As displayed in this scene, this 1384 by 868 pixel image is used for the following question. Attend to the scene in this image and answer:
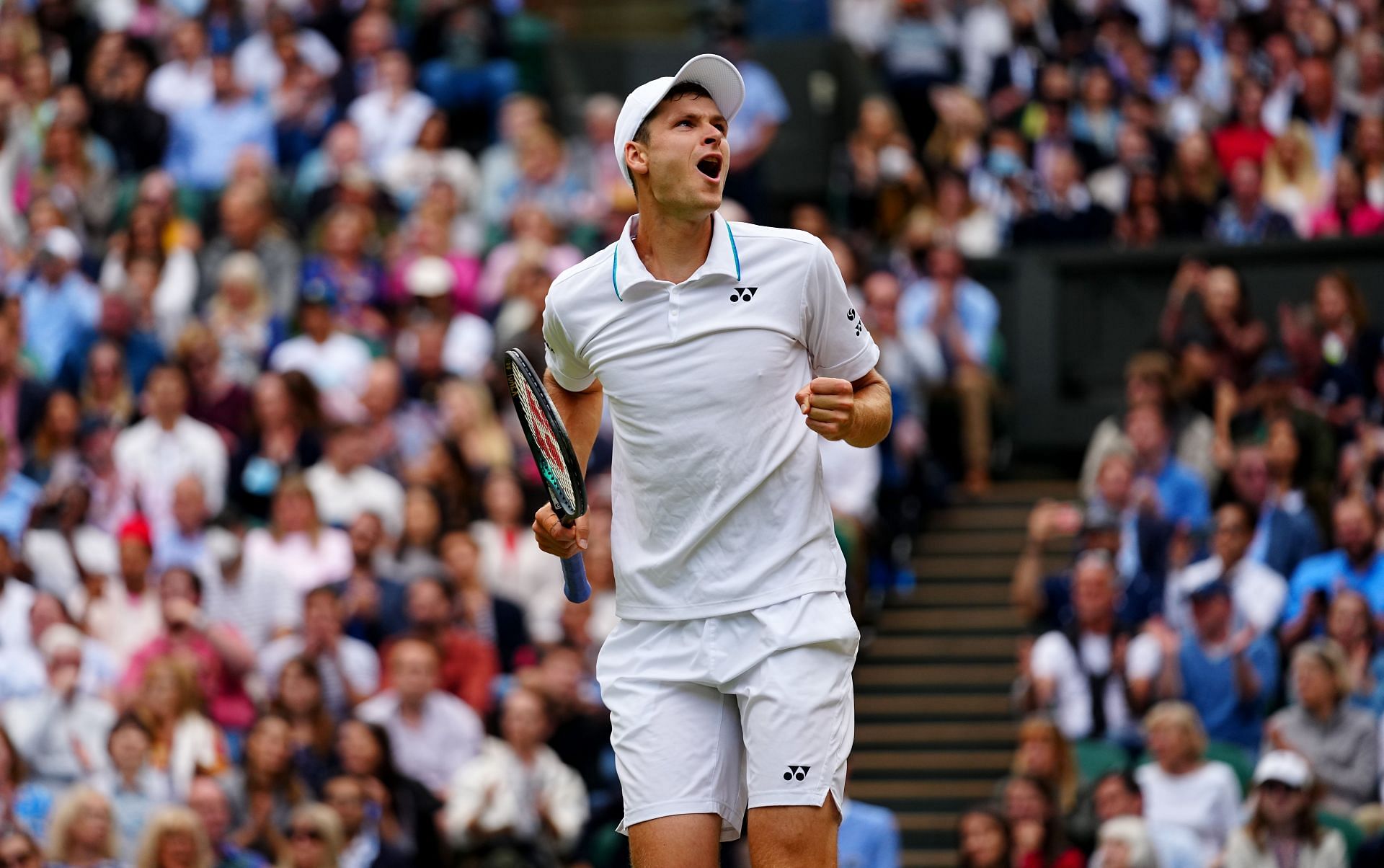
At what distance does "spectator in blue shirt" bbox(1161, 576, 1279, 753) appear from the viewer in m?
11.4

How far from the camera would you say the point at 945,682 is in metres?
13.4

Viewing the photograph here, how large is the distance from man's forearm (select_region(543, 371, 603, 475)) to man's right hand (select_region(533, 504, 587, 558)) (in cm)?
38

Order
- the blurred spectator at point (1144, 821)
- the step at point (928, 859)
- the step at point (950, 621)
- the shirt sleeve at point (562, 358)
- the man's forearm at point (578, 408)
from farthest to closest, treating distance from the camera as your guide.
Result: the step at point (950, 621) < the step at point (928, 859) < the blurred spectator at point (1144, 821) < the man's forearm at point (578, 408) < the shirt sleeve at point (562, 358)

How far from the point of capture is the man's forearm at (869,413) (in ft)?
18.8

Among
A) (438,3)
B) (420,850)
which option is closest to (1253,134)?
(438,3)

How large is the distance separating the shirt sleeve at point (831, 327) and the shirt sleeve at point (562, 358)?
607mm

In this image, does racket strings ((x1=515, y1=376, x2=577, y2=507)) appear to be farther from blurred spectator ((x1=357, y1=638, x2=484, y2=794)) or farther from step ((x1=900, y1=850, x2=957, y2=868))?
step ((x1=900, y1=850, x2=957, y2=868))

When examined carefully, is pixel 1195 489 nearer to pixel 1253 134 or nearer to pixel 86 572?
pixel 1253 134

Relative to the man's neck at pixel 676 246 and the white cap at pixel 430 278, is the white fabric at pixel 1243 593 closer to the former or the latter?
the white cap at pixel 430 278

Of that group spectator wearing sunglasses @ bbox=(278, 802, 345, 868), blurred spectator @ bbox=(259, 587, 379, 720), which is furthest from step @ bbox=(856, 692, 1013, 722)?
spectator wearing sunglasses @ bbox=(278, 802, 345, 868)

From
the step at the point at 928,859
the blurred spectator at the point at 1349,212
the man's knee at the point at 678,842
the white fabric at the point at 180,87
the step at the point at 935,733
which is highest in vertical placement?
the white fabric at the point at 180,87

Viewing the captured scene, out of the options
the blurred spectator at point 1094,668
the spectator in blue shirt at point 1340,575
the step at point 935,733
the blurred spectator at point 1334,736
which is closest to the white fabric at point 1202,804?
the blurred spectator at point 1334,736

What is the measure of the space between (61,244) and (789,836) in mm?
10964

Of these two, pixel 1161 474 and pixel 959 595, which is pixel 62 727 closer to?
pixel 959 595
